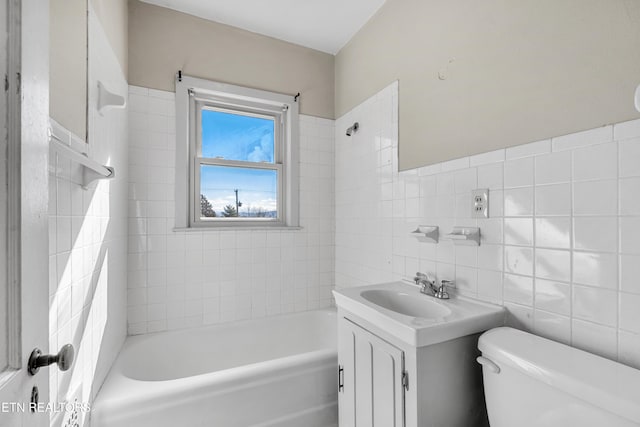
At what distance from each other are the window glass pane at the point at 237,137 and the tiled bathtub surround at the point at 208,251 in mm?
278

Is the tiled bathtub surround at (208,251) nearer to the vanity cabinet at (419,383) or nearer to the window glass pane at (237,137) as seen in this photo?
the window glass pane at (237,137)

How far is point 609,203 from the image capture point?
889 millimetres

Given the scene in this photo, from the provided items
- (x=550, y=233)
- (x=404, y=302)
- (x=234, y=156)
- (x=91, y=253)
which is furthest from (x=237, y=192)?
(x=550, y=233)

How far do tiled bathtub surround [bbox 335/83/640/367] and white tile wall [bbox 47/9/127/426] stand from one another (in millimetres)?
1519

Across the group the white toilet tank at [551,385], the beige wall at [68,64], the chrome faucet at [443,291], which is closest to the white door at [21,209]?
the beige wall at [68,64]

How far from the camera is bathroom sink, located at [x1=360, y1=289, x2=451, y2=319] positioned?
1357 millimetres

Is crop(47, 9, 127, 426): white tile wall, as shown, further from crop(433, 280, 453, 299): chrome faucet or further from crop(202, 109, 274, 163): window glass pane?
crop(433, 280, 453, 299): chrome faucet

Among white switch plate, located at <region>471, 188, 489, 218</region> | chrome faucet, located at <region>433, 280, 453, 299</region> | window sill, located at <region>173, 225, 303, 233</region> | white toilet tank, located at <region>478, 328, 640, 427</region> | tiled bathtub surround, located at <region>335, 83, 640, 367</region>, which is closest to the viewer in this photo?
white toilet tank, located at <region>478, 328, 640, 427</region>

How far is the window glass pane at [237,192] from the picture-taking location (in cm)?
223

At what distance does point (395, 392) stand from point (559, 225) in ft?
2.83

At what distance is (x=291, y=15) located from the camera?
2039 mm

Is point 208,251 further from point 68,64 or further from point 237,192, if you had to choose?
point 68,64

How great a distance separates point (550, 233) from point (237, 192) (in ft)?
6.59

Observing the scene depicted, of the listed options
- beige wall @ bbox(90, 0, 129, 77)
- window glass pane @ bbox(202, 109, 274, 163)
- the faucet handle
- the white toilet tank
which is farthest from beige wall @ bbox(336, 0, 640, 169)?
beige wall @ bbox(90, 0, 129, 77)
